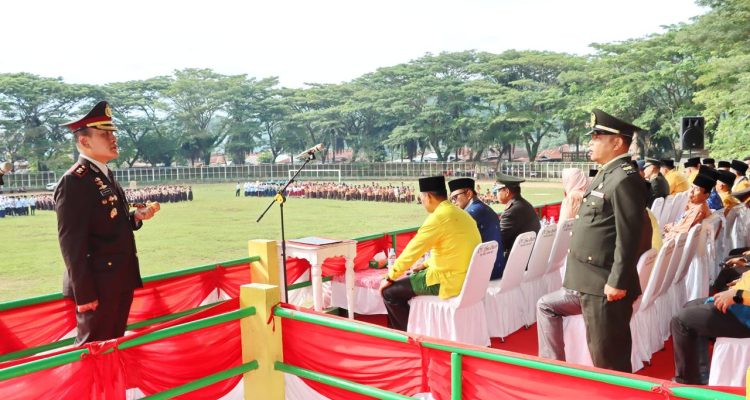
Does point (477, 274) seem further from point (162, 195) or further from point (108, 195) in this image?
point (162, 195)

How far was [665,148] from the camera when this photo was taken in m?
42.2

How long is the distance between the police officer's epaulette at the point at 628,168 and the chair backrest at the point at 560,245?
6.18 feet

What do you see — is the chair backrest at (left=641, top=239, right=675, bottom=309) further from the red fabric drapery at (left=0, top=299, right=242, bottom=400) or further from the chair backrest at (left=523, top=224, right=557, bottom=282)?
the red fabric drapery at (left=0, top=299, right=242, bottom=400)

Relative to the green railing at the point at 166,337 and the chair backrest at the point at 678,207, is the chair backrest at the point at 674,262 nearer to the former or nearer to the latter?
the green railing at the point at 166,337

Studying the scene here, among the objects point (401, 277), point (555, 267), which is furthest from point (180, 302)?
point (555, 267)

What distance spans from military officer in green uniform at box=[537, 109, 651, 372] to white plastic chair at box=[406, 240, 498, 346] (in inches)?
30.9

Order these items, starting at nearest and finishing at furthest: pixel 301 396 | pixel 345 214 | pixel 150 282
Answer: pixel 301 396 → pixel 150 282 → pixel 345 214

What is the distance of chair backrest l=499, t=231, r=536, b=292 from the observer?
4.63 metres

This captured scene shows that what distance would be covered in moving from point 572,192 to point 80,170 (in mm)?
4489

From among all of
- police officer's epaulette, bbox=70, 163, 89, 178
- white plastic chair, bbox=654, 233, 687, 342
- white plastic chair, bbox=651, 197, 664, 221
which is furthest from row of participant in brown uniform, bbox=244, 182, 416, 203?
police officer's epaulette, bbox=70, 163, 89, 178

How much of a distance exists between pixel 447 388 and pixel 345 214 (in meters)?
21.1

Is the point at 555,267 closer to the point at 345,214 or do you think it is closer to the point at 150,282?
the point at 150,282

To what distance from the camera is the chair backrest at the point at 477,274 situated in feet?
13.6

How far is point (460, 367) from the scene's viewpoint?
2.17 metres
